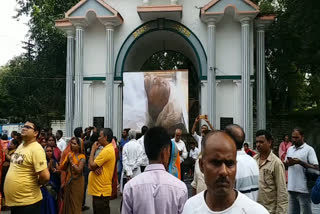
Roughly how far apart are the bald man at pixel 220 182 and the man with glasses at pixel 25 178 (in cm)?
300

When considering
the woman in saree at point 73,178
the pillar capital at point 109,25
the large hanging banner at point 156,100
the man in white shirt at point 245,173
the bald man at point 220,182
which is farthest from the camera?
the pillar capital at point 109,25

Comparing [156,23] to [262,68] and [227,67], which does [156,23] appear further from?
[262,68]

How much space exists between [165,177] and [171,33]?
15.0 meters

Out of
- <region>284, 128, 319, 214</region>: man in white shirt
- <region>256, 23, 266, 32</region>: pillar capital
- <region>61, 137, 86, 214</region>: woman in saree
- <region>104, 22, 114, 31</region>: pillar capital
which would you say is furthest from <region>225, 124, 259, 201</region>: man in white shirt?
<region>256, 23, 266, 32</region>: pillar capital

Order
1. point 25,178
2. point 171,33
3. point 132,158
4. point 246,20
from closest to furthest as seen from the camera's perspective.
Answer: point 25,178
point 132,158
point 246,20
point 171,33

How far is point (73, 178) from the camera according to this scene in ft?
20.0

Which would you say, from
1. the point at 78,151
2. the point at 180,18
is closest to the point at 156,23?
the point at 180,18

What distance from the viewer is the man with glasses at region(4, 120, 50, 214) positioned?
4.48 metres

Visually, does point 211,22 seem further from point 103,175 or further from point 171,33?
point 103,175

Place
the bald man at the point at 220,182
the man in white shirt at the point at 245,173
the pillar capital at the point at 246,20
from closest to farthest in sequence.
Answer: the bald man at the point at 220,182
the man in white shirt at the point at 245,173
the pillar capital at the point at 246,20

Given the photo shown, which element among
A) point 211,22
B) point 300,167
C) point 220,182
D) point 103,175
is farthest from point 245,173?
point 211,22

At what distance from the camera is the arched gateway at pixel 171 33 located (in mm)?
15461

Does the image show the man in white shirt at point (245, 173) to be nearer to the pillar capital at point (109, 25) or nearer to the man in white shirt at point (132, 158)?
the man in white shirt at point (132, 158)

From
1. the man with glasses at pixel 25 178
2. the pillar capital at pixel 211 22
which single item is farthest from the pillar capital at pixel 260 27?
the man with glasses at pixel 25 178
